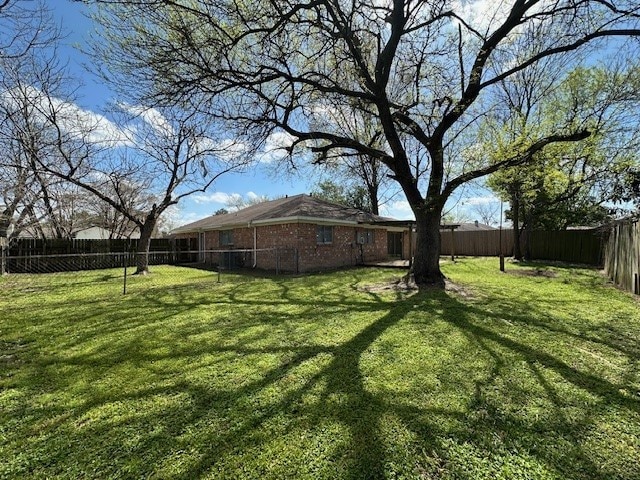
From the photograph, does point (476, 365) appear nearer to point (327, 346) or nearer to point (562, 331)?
point (327, 346)

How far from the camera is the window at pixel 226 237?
1697cm

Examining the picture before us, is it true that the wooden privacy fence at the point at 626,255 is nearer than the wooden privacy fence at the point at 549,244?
Yes

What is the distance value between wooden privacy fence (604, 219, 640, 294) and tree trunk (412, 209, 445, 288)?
452 cm

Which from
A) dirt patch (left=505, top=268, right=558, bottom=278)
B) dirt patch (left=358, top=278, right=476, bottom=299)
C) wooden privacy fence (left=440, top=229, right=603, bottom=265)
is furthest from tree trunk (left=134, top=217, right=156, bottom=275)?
dirt patch (left=505, top=268, right=558, bottom=278)

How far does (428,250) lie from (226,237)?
37.8ft

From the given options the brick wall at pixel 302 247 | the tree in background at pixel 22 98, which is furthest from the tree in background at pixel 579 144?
the tree in background at pixel 22 98

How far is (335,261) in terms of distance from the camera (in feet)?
48.5

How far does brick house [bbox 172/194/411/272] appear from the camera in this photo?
13211mm

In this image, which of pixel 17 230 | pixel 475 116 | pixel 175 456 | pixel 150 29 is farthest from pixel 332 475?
pixel 17 230

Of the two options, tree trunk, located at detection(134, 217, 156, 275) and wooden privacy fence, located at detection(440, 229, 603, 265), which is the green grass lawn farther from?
wooden privacy fence, located at detection(440, 229, 603, 265)

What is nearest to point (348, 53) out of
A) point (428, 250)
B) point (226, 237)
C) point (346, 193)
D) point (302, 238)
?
point (428, 250)

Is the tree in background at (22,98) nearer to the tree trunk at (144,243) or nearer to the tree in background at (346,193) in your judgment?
the tree trunk at (144,243)

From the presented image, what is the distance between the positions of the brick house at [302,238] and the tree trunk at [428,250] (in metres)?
4.97

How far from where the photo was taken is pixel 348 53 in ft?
25.0
